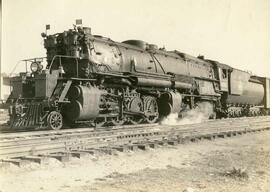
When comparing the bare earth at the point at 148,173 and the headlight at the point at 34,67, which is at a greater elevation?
the headlight at the point at 34,67

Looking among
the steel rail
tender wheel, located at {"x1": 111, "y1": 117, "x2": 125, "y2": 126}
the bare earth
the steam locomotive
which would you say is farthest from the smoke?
the bare earth

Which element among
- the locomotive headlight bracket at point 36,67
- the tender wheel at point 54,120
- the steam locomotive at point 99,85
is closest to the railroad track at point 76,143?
the tender wheel at point 54,120

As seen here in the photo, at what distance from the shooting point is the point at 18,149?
353 inches

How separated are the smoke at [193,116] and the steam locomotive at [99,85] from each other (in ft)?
1.06

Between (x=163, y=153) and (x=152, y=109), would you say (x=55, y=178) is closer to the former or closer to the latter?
(x=163, y=153)

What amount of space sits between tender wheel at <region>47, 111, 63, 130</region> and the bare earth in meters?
4.69

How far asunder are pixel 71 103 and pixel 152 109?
5235 millimetres

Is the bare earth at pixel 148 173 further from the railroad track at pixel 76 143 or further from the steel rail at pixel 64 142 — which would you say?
the steel rail at pixel 64 142

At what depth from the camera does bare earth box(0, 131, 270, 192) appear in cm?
664

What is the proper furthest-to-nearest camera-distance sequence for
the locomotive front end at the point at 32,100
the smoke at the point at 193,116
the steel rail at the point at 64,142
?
the smoke at the point at 193,116 < the locomotive front end at the point at 32,100 < the steel rail at the point at 64,142

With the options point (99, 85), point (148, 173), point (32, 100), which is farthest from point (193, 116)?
point (148, 173)

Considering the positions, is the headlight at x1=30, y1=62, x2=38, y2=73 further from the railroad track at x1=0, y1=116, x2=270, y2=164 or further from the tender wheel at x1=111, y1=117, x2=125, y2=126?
the tender wheel at x1=111, y1=117, x2=125, y2=126

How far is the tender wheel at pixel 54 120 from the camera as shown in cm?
1365

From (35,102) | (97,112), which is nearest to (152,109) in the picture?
(97,112)
